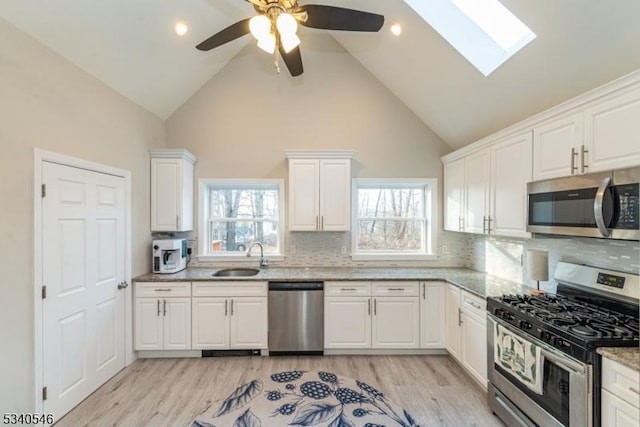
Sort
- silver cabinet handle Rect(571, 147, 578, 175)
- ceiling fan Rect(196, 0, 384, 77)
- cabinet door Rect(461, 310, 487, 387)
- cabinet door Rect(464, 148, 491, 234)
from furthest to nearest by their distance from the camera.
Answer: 1. cabinet door Rect(464, 148, 491, 234)
2. cabinet door Rect(461, 310, 487, 387)
3. silver cabinet handle Rect(571, 147, 578, 175)
4. ceiling fan Rect(196, 0, 384, 77)

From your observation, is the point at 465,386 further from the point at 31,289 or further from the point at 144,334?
the point at 31,289

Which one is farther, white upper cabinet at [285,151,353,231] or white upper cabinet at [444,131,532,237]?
white upper cabinet at [285,151,353,231]

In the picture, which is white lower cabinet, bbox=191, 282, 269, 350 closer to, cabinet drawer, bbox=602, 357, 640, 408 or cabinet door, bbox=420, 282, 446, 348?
cabinet door, bbox=420, 282, 446, 348

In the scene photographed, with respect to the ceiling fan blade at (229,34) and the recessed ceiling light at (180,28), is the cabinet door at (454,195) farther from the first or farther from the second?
the recessed ceiling light at (180,28)

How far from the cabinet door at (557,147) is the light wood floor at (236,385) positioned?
204 cm

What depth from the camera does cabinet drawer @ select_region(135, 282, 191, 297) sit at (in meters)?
3.28

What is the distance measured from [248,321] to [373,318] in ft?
4.74

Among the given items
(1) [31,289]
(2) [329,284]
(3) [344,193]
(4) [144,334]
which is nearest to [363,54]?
(3) [344,193]

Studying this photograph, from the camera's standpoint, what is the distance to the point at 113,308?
299cm

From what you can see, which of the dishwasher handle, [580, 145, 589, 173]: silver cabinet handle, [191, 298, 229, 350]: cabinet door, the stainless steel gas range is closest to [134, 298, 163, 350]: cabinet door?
[191, 298, 229, 350]: cabinet door

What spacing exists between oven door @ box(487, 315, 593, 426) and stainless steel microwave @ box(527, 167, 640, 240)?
79cm

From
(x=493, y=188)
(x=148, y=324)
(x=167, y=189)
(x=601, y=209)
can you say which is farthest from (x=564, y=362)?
(x=167, y=189)

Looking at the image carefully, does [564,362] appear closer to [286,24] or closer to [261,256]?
[286,24]

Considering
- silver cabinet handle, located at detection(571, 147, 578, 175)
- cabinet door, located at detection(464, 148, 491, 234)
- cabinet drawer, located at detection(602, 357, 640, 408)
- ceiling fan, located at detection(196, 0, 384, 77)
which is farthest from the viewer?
Result: cabinet door, located at detection(464, 148, 491, 234)
